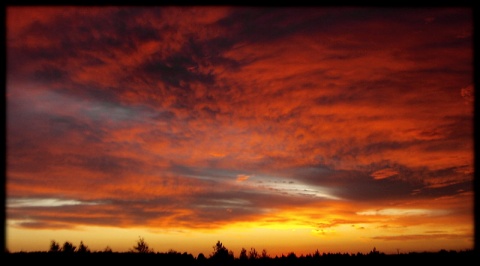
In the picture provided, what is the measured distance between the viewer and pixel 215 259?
50.0 feet

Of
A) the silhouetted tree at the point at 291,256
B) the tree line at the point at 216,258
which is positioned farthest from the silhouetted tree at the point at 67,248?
the silhouetted tree at the point at 291,256

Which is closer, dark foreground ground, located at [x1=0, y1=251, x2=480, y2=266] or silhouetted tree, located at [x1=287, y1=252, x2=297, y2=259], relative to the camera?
dark foreground ground, located at [x1=0, y1=251, x2=480, y2=266]

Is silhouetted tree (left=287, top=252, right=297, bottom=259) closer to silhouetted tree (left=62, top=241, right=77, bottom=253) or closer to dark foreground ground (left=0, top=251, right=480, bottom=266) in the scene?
dark foreground ground (left=0, top=251, right=480, bottom=266)

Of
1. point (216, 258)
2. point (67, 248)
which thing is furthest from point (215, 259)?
point (67, 248)

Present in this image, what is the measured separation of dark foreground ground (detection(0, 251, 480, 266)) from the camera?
10.6m

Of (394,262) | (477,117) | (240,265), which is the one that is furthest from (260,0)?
(240,265)

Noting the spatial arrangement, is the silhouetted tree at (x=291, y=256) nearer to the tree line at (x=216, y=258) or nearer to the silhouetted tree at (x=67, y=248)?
the tree line at (x=216, y=258)

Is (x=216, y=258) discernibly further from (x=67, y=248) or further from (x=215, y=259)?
(x=67, y=248)

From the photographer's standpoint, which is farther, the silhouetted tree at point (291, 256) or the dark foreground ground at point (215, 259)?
the silhouetted tree at point (291, 256)

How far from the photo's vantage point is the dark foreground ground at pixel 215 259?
10.6m

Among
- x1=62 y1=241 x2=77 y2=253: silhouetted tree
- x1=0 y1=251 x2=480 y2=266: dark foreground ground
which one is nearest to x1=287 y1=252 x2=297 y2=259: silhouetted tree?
x1=0 y1=251 x2=480 y2=266: dark foreground ground

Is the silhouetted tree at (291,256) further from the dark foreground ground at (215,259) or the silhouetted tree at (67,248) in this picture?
the silhouetted tree at (67,248)

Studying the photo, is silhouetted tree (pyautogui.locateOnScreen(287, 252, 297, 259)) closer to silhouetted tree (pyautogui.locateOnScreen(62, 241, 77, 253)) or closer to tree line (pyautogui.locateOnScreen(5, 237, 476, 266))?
tree line (pyautogui.locateOnScreen(5, 237, 476, 266))

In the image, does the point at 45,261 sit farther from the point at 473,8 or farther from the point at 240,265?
the point at 473,8
